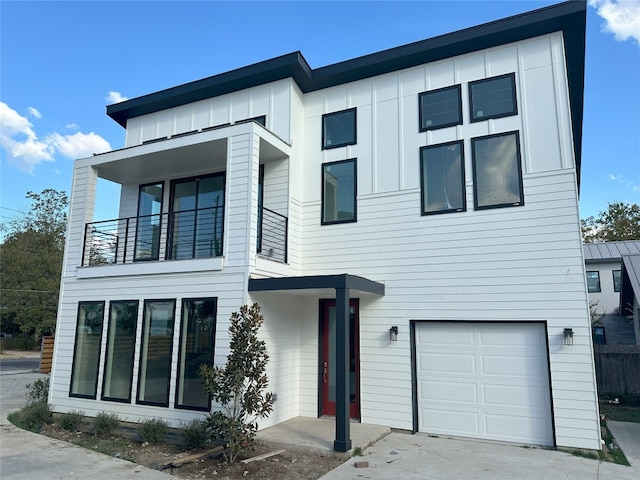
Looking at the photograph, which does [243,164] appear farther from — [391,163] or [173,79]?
[173,79]

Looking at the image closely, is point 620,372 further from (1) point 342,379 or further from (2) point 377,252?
(1) point 342,379

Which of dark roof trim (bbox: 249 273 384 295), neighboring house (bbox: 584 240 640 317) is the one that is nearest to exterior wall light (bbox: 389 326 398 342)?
dark roof trim (bbox: 249 273 384 295)

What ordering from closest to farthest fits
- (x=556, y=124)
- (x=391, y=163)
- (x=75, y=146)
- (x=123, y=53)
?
1. (x=556, y=124)
2. (x=391, y=163)
3. (x=123, y=53)
4. (x=75, y=146)

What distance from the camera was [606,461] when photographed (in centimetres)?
604

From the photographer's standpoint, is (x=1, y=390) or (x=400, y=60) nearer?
(x=400, y=60)

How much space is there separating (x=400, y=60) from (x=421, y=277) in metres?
4.51

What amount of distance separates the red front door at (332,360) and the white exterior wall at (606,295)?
1873 centimetres

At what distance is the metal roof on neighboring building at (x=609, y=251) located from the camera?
21609 millimetres

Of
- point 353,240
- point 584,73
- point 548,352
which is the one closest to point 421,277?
point 353,240

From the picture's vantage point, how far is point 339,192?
9.16 metres

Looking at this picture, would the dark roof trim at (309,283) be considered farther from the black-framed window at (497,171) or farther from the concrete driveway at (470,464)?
the black-framed window at (497,171)

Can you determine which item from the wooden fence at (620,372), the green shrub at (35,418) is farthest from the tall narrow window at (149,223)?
the wooden fence at (620,372)

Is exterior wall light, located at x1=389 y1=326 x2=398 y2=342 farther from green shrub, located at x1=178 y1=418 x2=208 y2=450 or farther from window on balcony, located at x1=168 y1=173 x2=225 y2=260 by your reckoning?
window on balcony, located at x1=168 y1=173 x2=225 y2=260

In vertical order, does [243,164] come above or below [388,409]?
above
